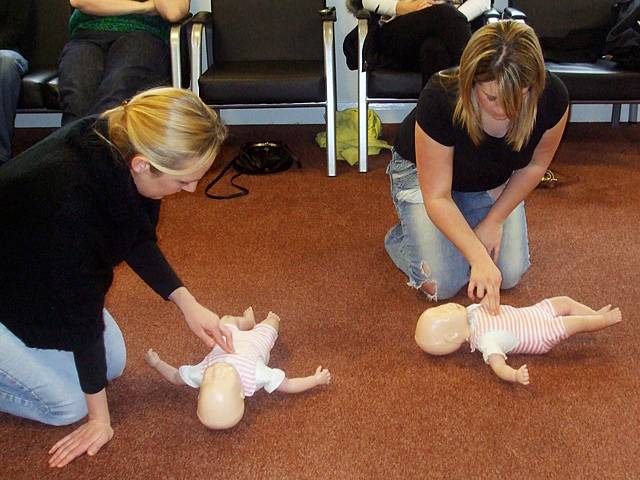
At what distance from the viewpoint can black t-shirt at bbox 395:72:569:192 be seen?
188 cm

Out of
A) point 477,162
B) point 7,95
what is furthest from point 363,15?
point 7,95

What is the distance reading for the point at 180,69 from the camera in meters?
3.19

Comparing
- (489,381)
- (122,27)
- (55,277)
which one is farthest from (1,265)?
(122,27)

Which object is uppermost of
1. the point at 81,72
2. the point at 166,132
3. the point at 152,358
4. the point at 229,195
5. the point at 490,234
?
the point at 166,132

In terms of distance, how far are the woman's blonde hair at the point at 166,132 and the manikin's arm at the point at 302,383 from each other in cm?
60

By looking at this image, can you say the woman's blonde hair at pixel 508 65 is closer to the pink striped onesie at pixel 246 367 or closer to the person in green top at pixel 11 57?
the pink striped onesie at pixel 246 367

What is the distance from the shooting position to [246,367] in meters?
1.66

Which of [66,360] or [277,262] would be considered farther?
[277,262]

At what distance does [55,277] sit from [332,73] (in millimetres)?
2056

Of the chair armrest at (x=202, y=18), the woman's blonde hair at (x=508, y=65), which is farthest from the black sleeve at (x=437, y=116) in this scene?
the chair armrest at (x=202, y=18)

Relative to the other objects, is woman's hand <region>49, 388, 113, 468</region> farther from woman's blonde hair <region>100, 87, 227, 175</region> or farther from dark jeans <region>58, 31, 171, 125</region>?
dark jeans <region>58, 31, 171, 125</region>

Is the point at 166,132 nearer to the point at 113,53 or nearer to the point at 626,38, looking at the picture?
the point at 113,53

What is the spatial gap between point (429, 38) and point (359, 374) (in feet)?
5.65

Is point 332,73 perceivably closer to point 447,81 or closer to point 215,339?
point 447,81
